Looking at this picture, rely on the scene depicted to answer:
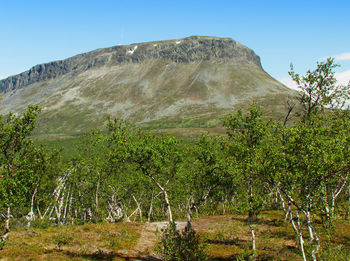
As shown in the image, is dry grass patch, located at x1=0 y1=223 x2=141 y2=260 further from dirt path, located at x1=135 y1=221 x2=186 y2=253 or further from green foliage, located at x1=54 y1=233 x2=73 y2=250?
dirt path, located at x1=135 y1=221 x2=186 y2=253

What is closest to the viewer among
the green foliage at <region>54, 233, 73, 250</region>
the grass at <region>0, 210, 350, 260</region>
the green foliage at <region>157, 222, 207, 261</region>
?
the green foliage at <region>157, 222, 207, 261</region>

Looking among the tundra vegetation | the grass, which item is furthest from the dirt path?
the tundra vegetation

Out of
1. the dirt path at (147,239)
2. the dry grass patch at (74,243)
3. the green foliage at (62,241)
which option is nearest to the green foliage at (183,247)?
the dirt path at (147,239)

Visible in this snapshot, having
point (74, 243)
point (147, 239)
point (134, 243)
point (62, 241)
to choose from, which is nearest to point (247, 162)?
point (134, 243)

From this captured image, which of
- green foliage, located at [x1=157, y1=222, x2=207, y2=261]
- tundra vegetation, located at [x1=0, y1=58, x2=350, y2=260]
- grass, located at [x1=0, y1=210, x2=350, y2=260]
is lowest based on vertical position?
grass, located at [x1=0, y1=210, x2=350, y2=260]

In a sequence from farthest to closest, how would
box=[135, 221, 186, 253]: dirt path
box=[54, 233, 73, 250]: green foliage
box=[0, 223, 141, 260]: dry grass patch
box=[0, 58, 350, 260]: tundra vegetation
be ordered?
box=[54, 233, 73, 250]: green foliage
box=[135, 221, 186, 253]: dirt path
box=[0, 223, 141, 260]: dry grass patch
box=[0, 58, 350, 260]: tundra vegetation

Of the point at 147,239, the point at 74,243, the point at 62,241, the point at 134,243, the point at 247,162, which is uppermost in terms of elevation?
the point at 247,162

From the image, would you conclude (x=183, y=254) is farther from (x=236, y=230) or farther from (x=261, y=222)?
(x=261, y=222)

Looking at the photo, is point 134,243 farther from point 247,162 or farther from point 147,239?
point 247,162

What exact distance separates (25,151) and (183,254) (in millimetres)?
15477

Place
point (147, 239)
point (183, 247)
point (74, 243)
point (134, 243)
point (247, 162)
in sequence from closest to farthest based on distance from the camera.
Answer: point (183, 247) < point (247, 162) < point (74, 243) < point (134, 243) < point (147, 239)

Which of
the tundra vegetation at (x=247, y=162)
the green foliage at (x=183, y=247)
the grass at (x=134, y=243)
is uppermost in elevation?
the tundra vegetation at (x=247, y=162)

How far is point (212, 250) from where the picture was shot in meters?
30.0

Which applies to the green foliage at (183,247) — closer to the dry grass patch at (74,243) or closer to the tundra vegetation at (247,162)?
the tundra vegetation at (247,162)
